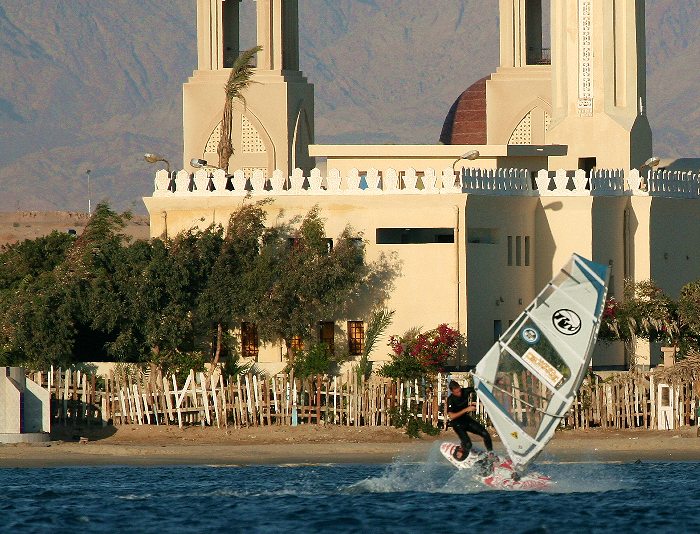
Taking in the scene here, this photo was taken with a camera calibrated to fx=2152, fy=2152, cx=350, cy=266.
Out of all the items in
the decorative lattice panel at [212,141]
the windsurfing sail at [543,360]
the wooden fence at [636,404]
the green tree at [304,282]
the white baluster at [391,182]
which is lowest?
the wooden fence at [636,404]

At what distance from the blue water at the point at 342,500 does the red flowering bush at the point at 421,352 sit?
226 inches

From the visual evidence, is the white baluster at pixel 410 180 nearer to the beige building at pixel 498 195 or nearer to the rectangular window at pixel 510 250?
the beige building at pixel 498 195

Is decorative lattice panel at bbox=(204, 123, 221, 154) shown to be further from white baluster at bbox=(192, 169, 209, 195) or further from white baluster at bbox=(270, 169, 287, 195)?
white baluster at bbox=(270, 169, 287, 195)

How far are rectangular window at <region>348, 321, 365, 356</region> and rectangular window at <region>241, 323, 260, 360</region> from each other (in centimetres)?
248

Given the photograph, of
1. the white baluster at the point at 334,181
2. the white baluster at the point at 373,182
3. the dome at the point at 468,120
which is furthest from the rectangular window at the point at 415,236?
the dome at the point at 468,120

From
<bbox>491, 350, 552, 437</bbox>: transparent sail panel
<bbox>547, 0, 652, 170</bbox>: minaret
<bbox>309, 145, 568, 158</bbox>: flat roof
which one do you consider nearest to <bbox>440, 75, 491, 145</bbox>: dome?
<bbox>547, 0, 652, 170</bbox>: minaret

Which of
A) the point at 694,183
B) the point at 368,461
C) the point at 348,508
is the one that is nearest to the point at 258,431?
the point at 368,461

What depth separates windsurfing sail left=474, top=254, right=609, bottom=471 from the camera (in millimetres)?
38844

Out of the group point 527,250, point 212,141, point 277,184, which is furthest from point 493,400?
point 212,141

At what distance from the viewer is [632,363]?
5938 centimetres

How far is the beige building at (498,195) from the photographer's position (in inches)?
2218

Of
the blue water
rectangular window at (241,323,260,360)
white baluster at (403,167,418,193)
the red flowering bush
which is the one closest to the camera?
the blue water

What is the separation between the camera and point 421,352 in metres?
53.0

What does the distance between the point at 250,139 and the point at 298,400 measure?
2306cm
